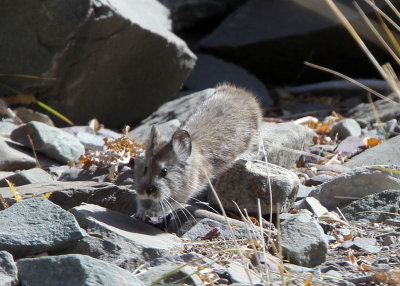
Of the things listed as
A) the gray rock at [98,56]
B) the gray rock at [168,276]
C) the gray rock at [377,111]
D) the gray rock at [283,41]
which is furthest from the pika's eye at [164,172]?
the gray rock at [283,41]

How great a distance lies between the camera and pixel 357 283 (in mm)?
3764

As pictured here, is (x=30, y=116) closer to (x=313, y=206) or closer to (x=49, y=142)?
(x=49, y=142)

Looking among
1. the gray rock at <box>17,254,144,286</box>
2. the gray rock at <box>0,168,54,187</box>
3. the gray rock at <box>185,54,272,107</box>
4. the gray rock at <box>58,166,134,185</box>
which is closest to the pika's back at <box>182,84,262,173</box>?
the gray rock at <box>58,166,134,185</box>

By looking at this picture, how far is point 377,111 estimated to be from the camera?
830 cm

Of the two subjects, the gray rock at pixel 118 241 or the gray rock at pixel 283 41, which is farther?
the gray rock at pixel 283 41

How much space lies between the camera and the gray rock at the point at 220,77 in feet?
33.5

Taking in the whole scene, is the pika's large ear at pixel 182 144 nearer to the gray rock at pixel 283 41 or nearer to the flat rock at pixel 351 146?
the flat rock at pixel 351 146

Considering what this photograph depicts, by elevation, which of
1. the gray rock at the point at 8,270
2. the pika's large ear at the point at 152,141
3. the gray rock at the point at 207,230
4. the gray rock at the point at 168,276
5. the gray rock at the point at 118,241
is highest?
the pika's large ear at the point at 152,141

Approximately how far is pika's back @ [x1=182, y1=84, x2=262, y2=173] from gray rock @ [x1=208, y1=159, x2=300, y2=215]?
40 cm

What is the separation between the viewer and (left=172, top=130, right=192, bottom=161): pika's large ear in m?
5.07

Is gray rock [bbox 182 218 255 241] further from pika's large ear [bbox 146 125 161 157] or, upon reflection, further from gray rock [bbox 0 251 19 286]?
gray rock [bbox 0 251 19 286]

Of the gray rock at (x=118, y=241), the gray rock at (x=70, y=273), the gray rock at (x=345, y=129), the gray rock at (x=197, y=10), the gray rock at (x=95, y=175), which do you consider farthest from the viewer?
the gray rock at (x=197, y=10)

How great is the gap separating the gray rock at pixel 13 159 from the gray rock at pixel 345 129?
329 centimetres

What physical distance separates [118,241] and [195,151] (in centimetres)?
156
